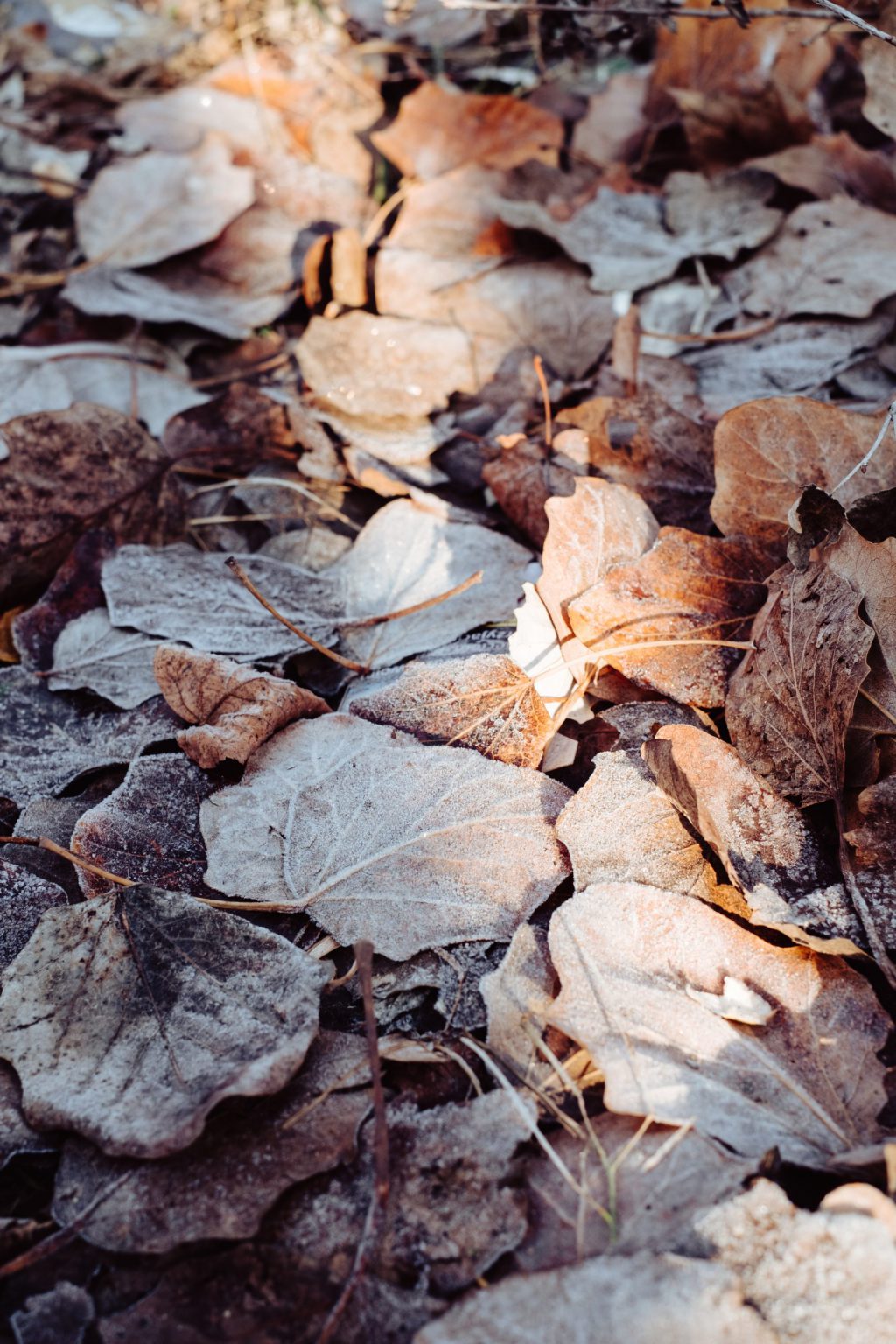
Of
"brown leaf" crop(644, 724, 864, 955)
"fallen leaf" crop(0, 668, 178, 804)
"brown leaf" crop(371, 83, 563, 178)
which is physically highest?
"brown leaf" crop(371, 83, 563, 178)

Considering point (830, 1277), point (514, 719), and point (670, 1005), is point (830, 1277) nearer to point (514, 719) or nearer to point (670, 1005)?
point (670, 1005)

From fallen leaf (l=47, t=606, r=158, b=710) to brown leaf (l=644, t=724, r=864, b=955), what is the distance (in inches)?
33.1

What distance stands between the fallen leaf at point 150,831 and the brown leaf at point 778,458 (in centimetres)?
92

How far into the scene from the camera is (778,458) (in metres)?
1.51

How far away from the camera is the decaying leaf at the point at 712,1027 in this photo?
102cm

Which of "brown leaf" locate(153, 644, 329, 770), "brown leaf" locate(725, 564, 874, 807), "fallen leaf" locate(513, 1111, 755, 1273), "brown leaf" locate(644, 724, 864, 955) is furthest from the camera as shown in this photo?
"brown leaf" locate(153, 644, 329, 770)

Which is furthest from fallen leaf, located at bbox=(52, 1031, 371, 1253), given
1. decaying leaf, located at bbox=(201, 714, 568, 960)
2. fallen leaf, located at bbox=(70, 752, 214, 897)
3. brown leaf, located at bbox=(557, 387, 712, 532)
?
brown leaf, located at bbox=(557, 387, 712, 532)

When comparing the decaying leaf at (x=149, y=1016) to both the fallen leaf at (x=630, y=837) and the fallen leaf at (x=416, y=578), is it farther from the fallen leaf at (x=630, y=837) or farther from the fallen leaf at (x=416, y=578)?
the fallen leaf at (x=416, y=578)

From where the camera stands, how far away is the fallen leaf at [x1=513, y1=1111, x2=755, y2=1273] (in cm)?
95

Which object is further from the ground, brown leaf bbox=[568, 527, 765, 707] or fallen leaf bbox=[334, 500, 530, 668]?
brown leaf bbox=[568, 527, 765, 707]

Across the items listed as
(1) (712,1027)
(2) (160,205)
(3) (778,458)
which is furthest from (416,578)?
(2) (160,205)

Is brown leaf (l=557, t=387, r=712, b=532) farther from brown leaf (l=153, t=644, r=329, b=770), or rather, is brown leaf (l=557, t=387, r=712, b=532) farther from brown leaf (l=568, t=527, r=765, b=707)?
brown leaf (l=153, t=644, r=329, b=770)

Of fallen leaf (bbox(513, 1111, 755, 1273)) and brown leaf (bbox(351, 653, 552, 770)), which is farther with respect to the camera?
brown leaf (bbox(351, 653, 552, 770))

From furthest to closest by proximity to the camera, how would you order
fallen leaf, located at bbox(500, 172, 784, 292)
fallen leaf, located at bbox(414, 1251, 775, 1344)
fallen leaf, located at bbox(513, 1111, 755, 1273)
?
fallen leaf, located at bbox(500, 172, 784, 292)
fallen leaf, located at bbox(513, 1111, 755, 1273)
fallen leaf, located at bbox(414, 1251, 775, 1344)
